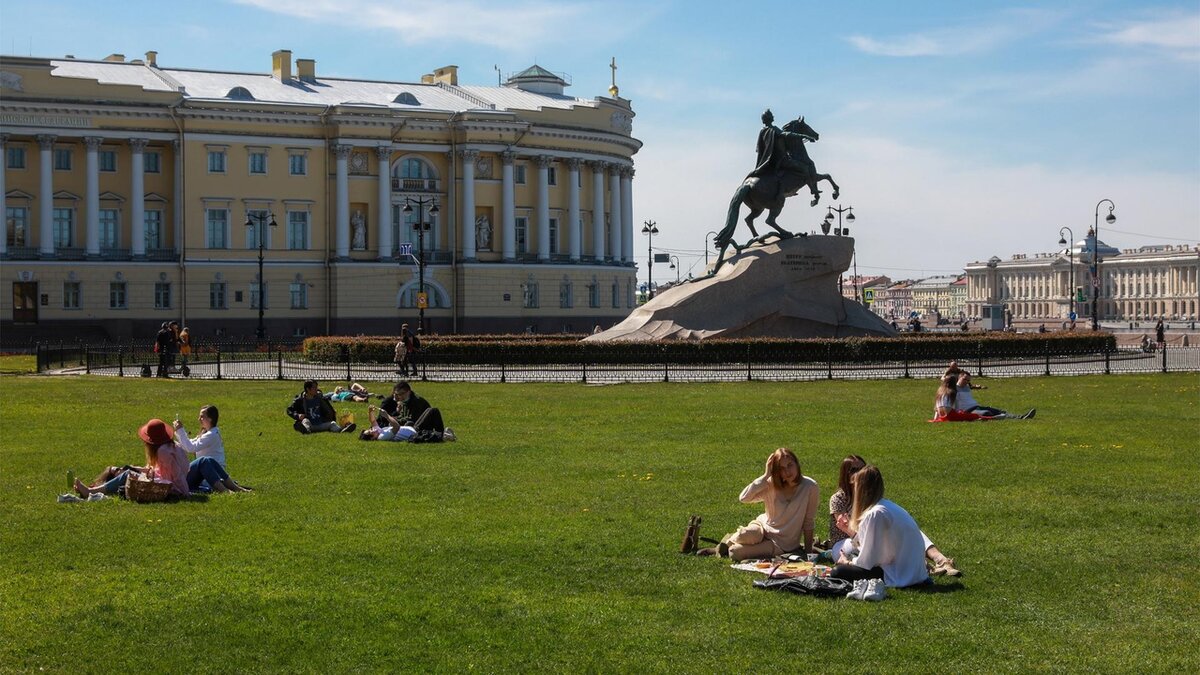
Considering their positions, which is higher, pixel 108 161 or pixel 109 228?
pixel 108 161

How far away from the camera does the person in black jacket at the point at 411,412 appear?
80.9 ft

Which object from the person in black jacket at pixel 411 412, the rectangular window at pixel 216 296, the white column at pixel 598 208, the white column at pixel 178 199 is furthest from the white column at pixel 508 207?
the person in black jacket at pixel 411 412

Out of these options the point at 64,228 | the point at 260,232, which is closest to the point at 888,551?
the point at 260,232

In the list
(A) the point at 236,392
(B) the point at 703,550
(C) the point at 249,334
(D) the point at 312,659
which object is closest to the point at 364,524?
(B) the point at 703,550

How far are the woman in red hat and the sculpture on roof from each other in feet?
111

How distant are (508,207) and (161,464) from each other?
254 feet

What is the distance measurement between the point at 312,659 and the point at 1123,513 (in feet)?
31.5

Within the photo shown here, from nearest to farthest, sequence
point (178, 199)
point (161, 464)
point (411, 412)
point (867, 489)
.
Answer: point (867, 489)
point (161, 464)
point (411, 412)
point (178, 199)

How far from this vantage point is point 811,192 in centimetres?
5000

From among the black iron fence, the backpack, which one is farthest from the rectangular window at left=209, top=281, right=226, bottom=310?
the backpack

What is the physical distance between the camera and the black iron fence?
43.8 m

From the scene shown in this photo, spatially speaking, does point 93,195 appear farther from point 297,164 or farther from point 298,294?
point 298,294

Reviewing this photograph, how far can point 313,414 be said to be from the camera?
2652 cm

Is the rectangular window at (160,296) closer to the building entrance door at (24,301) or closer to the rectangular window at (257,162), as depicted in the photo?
the building entrance door at (24,301)
